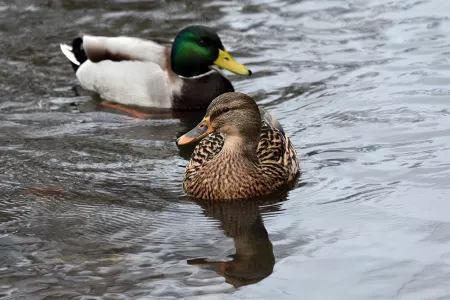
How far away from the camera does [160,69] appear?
11266 mm

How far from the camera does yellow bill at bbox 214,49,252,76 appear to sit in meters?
10.6

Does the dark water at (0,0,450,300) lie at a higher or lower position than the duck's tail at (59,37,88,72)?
lower

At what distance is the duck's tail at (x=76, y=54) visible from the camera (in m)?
11.8

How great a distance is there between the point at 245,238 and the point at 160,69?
473 cm

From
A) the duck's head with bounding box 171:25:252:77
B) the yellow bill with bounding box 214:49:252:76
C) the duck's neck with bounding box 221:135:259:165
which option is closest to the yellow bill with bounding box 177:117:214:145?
the duck's neck with bounding box 221:135:259:165

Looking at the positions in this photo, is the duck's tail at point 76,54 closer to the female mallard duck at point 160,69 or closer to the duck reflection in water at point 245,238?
the female mallard duck at point 160,69

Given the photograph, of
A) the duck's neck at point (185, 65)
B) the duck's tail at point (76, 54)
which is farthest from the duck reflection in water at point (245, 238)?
the duck's tail at point (76, 54)

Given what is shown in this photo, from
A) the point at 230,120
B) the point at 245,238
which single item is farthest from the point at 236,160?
the point at 245,238

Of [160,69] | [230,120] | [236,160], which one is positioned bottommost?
[236,160]

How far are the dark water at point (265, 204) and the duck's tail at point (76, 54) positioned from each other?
0.73ft

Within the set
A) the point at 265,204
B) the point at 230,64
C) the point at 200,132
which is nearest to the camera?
the point at 265,204

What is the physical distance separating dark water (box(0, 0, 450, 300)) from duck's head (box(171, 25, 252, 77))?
445 mm

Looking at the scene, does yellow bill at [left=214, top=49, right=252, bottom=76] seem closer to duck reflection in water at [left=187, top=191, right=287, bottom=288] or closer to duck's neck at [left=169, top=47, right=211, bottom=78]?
duck's neck at [left=169, top=47, right=211, bottom=78]

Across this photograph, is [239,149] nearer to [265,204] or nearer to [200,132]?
[200,132]
